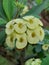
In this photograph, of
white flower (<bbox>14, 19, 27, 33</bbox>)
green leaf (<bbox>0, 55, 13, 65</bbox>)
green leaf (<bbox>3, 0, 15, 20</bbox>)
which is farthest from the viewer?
green leaf (<bbox>0, 55, 13, 65</bbox>)

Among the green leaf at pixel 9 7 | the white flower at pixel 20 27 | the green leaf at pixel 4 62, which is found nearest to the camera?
the white flower at pixel 20 27

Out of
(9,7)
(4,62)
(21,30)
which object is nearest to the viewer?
(21,30)

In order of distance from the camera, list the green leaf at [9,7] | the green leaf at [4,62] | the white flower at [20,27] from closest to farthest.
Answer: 1. the white flower at [20,27]
2. the green leaf at [9,7]
3. the green leaf at [4,62]

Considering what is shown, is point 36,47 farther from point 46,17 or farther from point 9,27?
point 46,17

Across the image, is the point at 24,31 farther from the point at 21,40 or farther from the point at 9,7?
the point at 9,7

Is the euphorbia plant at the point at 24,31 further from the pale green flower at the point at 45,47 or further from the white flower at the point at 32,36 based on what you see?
the pale green flower at the point at 45,47

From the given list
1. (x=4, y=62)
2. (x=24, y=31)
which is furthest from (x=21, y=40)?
(x=4, y=62)

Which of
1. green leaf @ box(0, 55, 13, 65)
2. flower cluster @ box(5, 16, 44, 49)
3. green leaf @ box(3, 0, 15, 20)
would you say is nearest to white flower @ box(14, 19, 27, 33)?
flower cluster @ box(5, 16, 44, 49)

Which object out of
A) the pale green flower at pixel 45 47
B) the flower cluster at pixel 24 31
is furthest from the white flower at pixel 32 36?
the pale green flower at pixel 45 47

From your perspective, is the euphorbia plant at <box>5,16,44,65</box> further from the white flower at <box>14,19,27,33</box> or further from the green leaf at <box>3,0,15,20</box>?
the green leaf at <box>3,0,15,20</box>

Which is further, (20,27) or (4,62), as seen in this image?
(4,62)
